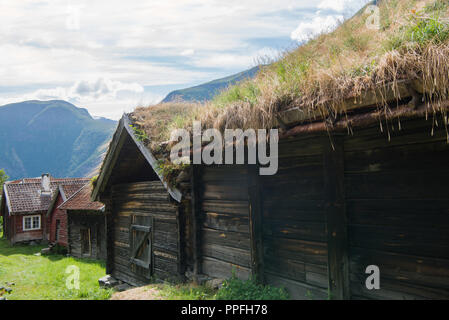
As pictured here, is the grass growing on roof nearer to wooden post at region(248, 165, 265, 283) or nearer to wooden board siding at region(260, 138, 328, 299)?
wooden board siding at region(260, 138, 328, 299)

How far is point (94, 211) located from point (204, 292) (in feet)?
58.7

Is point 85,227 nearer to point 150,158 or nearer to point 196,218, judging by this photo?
point 150,158

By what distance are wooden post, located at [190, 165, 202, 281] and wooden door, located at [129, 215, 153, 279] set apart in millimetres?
2322

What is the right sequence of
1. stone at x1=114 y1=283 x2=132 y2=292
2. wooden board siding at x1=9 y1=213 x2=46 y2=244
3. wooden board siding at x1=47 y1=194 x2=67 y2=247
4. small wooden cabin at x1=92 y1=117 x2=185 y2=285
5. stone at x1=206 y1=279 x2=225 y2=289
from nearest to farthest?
stone at x1=206 y1=279 x2=225 y2=289 < small wooden cabin at x1=92 y1=117 x2=185 y2=285 < stone at x1=114 y1=283 x2=132 y2=292 < wooden board siding at x1=47 y1=194 x2=67 y2=247 < wooden board siding at x1=9 y1=213 x2=46 y2=244

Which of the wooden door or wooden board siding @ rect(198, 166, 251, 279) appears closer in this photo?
wooden board siding @ rect(198, 166, 251, 279)

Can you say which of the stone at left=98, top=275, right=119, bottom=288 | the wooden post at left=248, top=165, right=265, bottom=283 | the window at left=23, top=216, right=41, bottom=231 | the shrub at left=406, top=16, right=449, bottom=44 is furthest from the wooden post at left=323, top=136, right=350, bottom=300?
the window at left=23, top=216, right=41, bottom=231

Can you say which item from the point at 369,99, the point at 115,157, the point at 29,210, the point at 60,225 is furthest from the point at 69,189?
the point at 369,99

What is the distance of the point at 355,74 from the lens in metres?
3.53

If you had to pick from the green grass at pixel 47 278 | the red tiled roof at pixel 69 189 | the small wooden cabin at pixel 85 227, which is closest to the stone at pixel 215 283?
the green grass at pixel 47 278

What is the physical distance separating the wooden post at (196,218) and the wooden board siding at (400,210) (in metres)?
3.13

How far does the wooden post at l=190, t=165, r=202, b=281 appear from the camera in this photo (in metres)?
6.53

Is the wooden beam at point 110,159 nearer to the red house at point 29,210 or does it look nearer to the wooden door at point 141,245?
the wooden door at point 141,245
